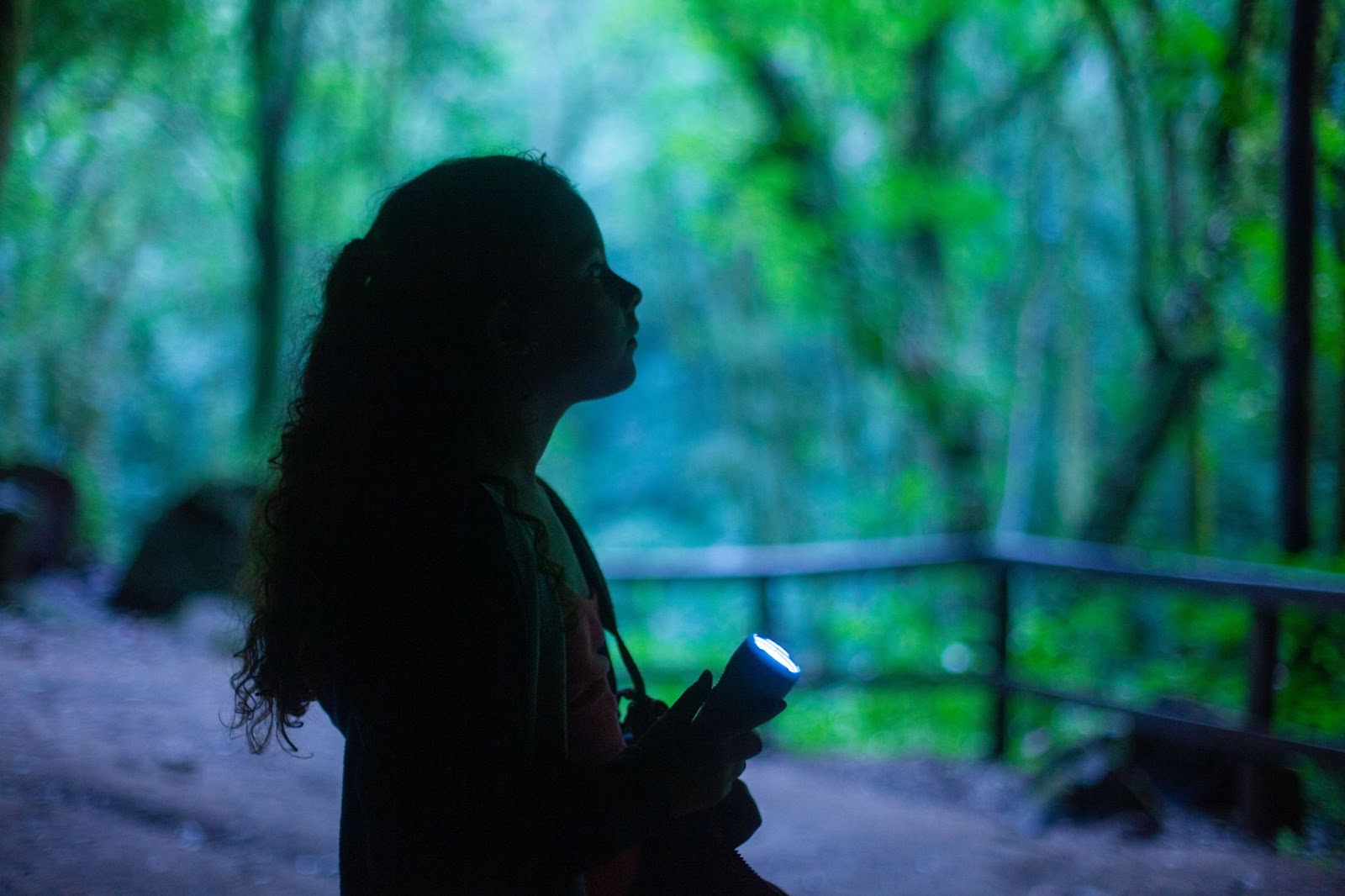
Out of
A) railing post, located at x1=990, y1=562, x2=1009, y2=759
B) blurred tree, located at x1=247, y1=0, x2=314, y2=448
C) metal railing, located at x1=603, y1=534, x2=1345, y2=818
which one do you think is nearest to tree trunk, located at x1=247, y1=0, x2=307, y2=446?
blurred tree, located at x1=247, y1=0, x2=314, y2=448

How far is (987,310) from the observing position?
11172 mm

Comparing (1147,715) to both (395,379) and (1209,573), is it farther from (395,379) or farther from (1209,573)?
(395,379)

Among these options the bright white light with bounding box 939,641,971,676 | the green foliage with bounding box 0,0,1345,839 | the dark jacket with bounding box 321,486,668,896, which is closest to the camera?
the dark jacket with bounding box 321,486,668,896

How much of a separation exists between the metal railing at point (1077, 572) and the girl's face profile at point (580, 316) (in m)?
3.07

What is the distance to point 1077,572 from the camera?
426 cm

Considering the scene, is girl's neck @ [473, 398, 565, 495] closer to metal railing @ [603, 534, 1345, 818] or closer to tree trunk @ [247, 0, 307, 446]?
metal railing @ [603, 534, 1345, 818]

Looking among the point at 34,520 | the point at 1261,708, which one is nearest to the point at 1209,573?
the point at 1261,708

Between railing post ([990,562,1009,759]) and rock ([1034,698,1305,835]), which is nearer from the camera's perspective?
rock ([1034,698,1305,835])

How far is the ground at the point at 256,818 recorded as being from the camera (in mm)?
2391

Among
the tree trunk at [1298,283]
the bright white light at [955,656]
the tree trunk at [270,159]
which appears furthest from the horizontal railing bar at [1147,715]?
the tree trunk at [270,159]

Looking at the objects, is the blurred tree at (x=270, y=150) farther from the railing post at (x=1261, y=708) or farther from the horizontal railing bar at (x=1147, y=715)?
the railing post at (x=1261, y=708)

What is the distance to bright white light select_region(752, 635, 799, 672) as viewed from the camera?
93 centimetres

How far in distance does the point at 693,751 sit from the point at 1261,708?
11.4 ft

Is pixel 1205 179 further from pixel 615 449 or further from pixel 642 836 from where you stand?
pixel 615 449
